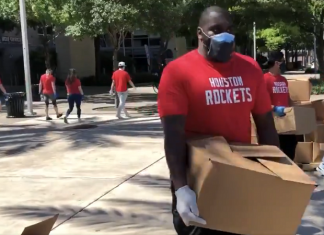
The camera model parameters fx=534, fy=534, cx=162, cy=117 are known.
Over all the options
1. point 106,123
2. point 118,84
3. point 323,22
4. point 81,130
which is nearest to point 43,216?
point 81,130

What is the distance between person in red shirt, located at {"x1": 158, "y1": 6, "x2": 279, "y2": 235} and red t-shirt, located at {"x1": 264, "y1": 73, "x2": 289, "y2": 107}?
3.21 metres

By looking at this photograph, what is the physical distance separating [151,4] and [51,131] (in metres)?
7.21

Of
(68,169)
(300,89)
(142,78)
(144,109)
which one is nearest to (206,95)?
(300,89)

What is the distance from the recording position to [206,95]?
8.68 ft

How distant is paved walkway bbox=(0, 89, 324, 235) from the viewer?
17.8 feet

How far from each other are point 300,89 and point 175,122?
15.4ft

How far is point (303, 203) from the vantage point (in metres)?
2.48

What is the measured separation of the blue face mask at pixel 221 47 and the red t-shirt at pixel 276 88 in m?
3.38

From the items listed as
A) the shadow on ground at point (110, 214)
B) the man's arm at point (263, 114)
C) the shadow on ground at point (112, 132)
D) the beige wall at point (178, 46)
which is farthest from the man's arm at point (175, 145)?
the beige wall at point (178, 46)

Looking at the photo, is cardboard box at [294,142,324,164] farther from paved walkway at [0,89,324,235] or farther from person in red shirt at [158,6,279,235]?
person in red shirt at [158,6,279,235]

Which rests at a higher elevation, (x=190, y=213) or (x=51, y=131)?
(x=190, y=213)

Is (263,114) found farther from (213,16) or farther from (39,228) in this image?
(39,228)

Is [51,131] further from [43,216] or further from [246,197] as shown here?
[246,197]

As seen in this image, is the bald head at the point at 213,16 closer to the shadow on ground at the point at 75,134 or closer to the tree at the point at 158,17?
the shadow on ground at the point at 75,134
